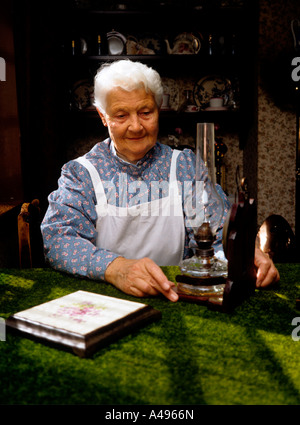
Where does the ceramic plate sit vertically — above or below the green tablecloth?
above

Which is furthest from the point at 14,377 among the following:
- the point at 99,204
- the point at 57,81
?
the point at 57,81

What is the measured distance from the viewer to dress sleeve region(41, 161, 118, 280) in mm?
1354

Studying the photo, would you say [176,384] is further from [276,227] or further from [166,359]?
[276,227]

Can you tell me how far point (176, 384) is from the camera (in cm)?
72

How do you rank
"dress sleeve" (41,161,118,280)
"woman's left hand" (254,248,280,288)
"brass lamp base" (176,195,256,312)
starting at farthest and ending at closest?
"dress sleeve" (41,161,118,280) → "woman's left hand" (254,248,280,288) → "brass lamp base" (176,195,256,312)

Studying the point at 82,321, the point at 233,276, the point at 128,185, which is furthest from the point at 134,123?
the point at 82,321

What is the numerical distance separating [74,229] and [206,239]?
0.66 m

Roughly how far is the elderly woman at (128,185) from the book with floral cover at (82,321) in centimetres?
53

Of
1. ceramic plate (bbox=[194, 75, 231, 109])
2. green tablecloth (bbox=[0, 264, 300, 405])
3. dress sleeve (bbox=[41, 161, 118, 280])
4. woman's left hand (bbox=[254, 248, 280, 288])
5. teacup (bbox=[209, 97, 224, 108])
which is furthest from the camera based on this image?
ceramic plate (bbox=[194, 75, 231, 109])

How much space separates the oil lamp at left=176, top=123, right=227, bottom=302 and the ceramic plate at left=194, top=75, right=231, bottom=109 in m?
2.80

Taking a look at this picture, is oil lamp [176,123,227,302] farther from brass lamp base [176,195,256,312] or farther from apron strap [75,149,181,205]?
apron strap [75,149,181,205]

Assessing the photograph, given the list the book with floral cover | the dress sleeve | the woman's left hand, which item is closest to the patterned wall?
the dress sleeve

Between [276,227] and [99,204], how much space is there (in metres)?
0.95

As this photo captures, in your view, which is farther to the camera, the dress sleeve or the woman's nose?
the woman's nose
